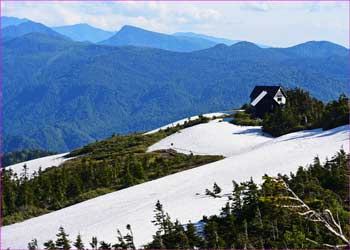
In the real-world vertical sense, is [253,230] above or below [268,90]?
below

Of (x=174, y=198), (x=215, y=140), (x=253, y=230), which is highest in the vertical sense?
(x=215, y=140)

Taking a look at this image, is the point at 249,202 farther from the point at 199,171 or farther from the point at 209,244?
the point at 199,171

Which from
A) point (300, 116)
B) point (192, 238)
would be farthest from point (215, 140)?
point (192, 238)

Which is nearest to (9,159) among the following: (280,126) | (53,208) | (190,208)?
(280,126)

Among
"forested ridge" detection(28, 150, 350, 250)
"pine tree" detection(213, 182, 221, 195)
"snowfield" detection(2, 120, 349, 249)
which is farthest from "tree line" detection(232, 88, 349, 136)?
"forested ridge" detection(28, 150, 350, 250)

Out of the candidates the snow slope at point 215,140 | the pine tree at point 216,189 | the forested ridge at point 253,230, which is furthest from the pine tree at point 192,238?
the snow slope at point 215,140

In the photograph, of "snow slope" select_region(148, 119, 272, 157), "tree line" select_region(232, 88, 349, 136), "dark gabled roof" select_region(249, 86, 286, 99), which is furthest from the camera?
"dark gabled roof" select_region(249, 86, 286, 99)

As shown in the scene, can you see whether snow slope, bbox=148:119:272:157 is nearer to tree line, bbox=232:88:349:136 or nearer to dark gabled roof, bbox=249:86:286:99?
tree line, bbox=232:88:349:136

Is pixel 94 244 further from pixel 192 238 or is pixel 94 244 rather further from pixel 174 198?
pixel 174 198

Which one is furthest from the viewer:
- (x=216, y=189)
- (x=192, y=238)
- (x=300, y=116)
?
(x=300, y=116)
